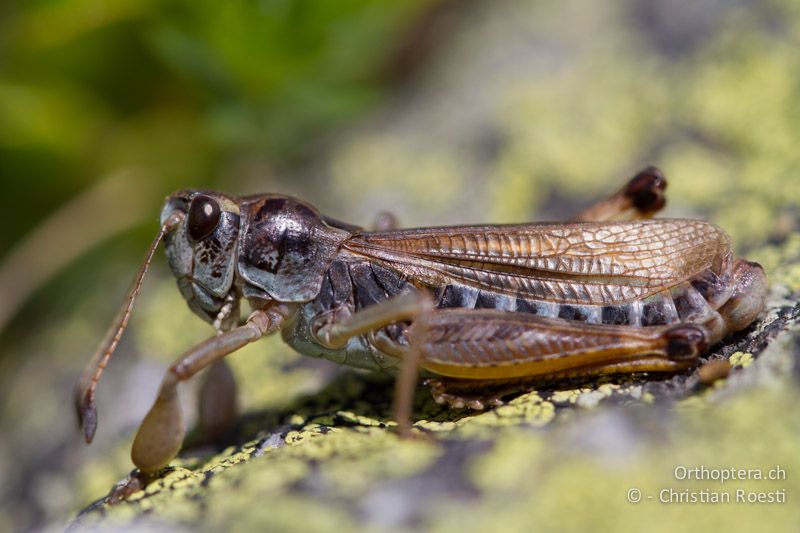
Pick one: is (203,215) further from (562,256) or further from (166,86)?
(166,86)

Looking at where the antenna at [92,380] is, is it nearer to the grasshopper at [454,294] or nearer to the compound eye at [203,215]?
the grasshopper at [454,294]

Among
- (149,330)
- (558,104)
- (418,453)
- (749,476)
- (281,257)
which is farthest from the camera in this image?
(558,104)

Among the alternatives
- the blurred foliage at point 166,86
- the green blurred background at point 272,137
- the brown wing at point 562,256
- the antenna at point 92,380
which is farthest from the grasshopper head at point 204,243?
the blurred foliage at point 166,86

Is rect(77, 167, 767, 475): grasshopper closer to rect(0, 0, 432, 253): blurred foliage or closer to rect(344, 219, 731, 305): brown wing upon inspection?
rect(344, 219, 731, 305): brown wing

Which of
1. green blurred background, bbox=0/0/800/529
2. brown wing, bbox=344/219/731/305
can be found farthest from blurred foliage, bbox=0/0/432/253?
brown wing, bbox=344/219/731/305

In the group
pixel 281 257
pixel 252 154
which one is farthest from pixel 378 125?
pixel 281 257

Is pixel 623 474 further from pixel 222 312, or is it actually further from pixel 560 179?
pixel 560 179
